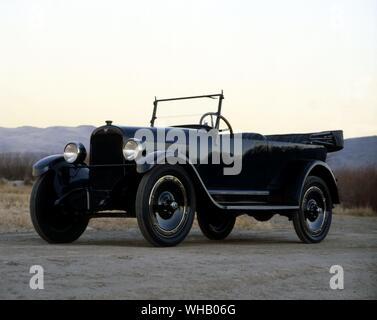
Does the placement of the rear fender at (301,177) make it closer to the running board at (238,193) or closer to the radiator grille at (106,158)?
the running board at (238,193)

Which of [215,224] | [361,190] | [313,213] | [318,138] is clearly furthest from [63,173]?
[361,190]

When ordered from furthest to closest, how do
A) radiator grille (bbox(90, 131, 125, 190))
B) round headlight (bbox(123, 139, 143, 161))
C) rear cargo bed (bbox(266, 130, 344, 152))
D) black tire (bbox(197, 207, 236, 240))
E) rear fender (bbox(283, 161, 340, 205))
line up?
rear cargo bed (bbox(266, 130, 344, 152)), black tire (bbox(197, 207, 236, 240)), rear fender (bbox(283, 161, 340, 205)), radiator grille (bbox(90, 131, 125, 190)), round headlight (bbox(123, 139, 143, 161))

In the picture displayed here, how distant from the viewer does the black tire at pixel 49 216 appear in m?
9.48

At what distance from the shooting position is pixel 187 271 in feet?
20.4

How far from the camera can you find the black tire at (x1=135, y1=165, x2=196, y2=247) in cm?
818

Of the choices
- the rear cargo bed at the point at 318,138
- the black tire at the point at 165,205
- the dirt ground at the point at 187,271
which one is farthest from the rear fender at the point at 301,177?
the black tire at the point at 165,205

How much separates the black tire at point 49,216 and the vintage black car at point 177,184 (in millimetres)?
13

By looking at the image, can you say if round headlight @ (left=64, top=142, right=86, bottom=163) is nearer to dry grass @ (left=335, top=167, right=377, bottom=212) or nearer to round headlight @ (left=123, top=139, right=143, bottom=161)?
round headlight @ (left=123, top=139, right=143, bottom=161)

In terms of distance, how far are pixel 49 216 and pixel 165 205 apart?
6.63ft

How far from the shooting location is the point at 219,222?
454 inches

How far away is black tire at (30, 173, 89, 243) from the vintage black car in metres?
0.01

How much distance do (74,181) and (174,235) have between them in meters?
1.83

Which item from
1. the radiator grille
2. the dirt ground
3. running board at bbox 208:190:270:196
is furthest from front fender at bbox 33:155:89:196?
running board at bbox 208:190:270:196
